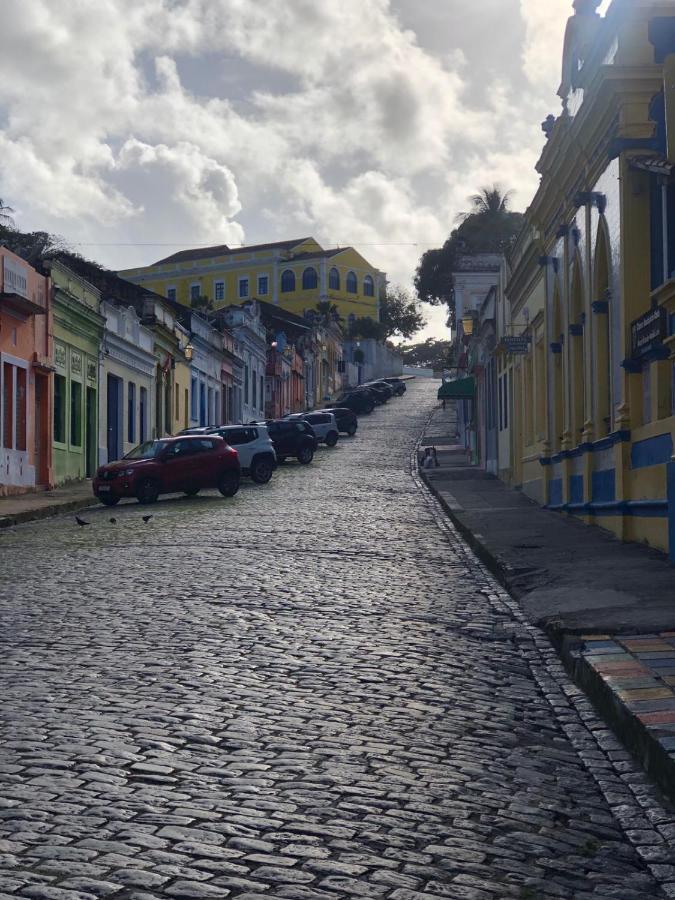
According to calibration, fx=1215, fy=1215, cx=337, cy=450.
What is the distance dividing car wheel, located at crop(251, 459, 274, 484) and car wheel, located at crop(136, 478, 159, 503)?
5.95 meters

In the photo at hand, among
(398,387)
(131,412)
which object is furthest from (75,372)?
(398,387)

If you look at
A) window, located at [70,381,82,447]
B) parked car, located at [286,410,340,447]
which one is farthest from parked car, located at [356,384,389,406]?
window, located at [70,381,82,447]

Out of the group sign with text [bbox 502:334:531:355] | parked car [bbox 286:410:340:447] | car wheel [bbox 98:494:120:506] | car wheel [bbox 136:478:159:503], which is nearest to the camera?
car wheel [bbox 98:494:120:506]

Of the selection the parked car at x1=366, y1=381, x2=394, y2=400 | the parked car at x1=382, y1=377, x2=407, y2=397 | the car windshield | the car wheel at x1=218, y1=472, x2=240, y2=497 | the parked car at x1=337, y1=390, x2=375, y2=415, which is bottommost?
the car wheel at x1=218, y1=472, x2=240, y2=497

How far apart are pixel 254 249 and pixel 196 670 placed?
10231cm

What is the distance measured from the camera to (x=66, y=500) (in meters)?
24.4

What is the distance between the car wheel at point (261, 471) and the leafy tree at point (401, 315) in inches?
3284

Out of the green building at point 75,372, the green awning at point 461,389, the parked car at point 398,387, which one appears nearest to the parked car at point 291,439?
the green building at point 75,372

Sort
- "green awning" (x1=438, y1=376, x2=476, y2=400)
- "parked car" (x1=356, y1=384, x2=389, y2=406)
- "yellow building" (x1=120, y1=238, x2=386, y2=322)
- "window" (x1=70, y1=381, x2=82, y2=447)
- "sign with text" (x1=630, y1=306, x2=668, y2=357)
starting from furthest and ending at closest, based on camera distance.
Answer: "yellow building" (x1=120, y1=238, x2=386, y2=322)
"parked car" (x1=356, y1=384, x2=389, y2=406)
"green awning" (x1=438, y1=376, x2=476, y2=400)
"window" (x1=70, y1=381, x2=82, y2=447)
"sign with text" (x1=630, y1=306, x2=668, y2=357)

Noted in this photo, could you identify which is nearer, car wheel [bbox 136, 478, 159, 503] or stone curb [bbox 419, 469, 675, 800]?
stone curb [bbox 419, 469, 675, 800]

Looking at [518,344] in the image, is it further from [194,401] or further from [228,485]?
[194,401]

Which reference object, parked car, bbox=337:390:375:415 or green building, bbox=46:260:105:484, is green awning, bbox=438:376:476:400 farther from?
parked car, bbox=337:390:375:415

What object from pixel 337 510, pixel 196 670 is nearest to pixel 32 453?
pixel 337 510

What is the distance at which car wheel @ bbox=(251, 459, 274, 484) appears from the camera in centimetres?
3086
